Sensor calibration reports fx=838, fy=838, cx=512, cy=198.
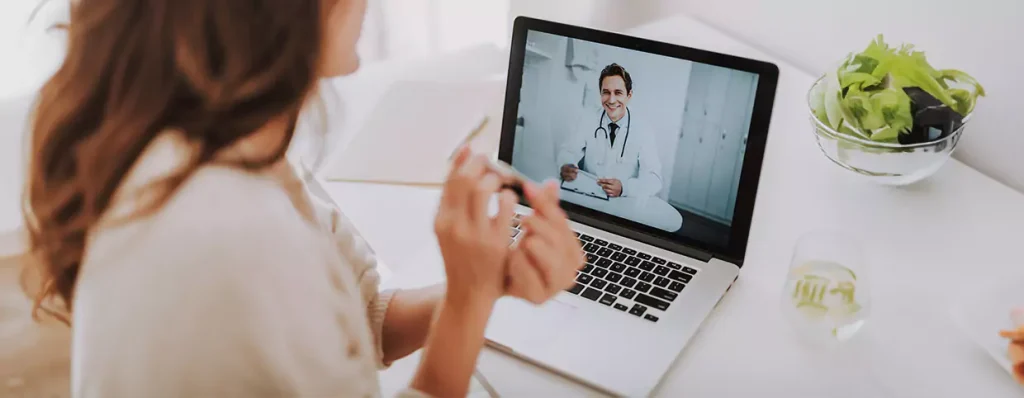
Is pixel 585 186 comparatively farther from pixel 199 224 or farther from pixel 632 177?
pixel 199 224

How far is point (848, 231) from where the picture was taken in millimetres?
895

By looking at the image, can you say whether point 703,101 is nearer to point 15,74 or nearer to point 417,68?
point 417,68

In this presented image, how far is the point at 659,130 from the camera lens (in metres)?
0.81

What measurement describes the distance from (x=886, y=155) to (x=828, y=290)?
257 millimetres

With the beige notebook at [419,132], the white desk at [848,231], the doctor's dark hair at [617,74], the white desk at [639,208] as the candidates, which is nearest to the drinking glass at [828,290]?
the white desk at [848,231]

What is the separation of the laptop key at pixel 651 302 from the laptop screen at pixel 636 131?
0.27ft

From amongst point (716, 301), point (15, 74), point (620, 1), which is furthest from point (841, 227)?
point (15, 74)

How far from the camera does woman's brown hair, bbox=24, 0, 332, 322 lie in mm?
455

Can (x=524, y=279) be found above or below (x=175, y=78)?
below

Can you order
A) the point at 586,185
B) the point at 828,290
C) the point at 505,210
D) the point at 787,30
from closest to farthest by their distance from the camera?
the point at 505,210 < the point at 828,290 < the point at 586,185 < the point at 787,30

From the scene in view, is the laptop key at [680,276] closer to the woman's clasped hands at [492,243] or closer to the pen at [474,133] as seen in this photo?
the woman's clasped hands at [492,243]

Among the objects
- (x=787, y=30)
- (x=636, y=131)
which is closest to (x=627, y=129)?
(x=636, y=131)

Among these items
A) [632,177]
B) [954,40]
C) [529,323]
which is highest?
[954,40]

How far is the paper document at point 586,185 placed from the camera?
2.80ft
